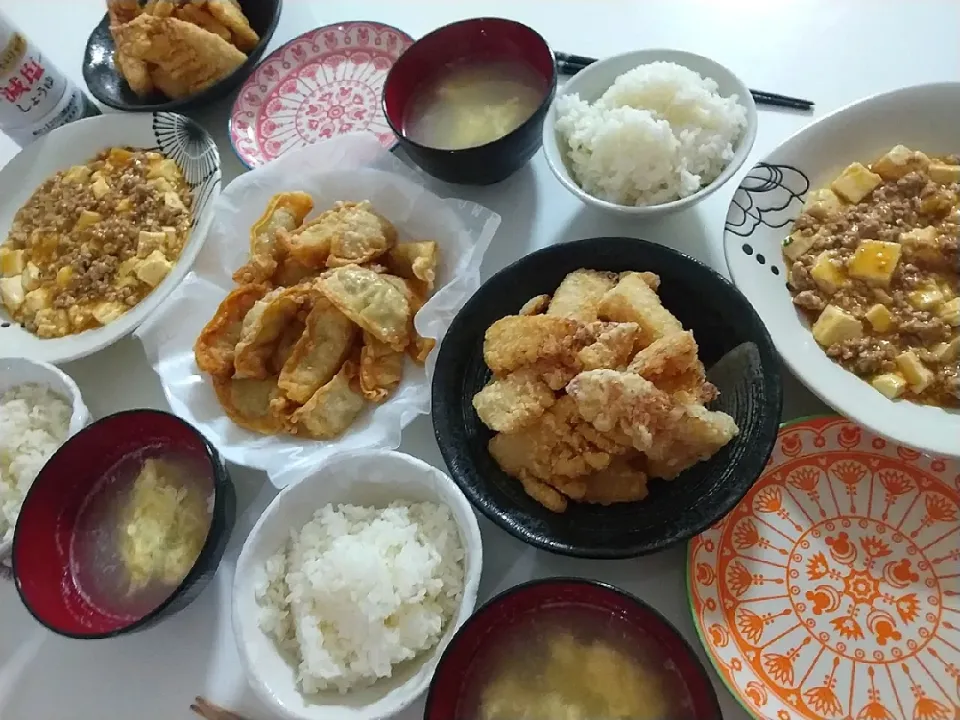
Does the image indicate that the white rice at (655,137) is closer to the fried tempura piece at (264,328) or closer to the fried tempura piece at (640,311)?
the fried tempura piece at (640,311)

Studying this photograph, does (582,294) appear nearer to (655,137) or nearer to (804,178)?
(655,137)

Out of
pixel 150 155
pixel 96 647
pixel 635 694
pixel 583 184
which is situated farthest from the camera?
pixel 150 155

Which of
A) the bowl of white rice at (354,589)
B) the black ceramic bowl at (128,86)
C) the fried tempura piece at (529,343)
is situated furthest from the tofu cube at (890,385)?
the black ceramic bowl at (128,86)

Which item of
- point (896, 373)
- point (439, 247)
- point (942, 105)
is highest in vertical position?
point (942, 105)

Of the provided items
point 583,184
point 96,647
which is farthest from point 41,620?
point 583,184

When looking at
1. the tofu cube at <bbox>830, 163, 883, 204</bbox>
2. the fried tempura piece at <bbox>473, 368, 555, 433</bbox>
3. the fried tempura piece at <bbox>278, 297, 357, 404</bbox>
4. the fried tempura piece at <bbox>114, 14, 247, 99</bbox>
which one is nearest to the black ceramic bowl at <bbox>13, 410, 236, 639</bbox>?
the fried tempura piece at <bbox>278, 297, 357, 404</bbox>

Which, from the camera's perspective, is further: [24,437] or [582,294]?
[24,437]

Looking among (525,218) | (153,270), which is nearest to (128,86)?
(153,270)

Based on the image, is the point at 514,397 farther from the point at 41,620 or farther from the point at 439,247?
the point at 41,620
